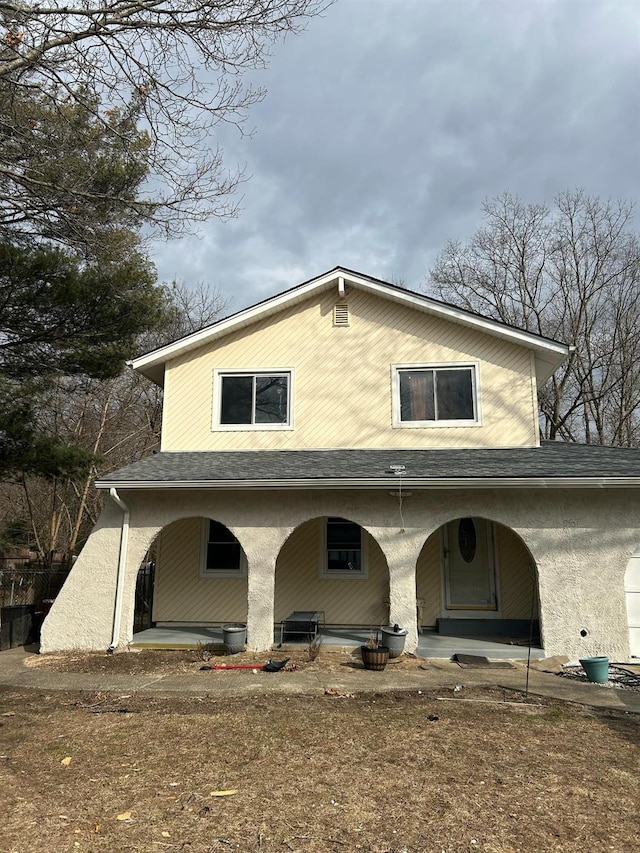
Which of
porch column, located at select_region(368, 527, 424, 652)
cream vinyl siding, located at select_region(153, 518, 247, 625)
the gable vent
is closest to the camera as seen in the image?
porch column, located at select_region(368, 527, 424, 652)

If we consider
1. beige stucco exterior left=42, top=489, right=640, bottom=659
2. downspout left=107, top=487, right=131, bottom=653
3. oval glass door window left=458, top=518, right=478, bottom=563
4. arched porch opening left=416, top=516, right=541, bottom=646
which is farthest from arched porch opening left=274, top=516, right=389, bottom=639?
downspout left=107, top=487, right=131, bottom=653

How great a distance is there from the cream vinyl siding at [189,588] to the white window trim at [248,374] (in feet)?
6.93

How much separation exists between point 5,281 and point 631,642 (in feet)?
41.0

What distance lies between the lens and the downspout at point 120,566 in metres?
10.0

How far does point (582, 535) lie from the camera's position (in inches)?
370

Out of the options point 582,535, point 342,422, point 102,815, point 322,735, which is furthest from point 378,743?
point 342,422

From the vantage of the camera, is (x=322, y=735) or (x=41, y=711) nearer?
(x=322, y=735)

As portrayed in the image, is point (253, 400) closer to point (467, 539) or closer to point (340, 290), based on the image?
point (340, 290)

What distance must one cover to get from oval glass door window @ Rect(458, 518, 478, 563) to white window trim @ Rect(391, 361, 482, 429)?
6.27 ft

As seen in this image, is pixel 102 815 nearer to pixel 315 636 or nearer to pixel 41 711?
pixel 41 711

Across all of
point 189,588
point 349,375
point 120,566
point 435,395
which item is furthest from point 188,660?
point 435,395

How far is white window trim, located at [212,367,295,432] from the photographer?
39.2 feet

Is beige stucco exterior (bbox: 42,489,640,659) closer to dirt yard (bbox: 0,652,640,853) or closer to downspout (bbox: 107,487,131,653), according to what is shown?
downspout (bbox: 107,487,131,653)

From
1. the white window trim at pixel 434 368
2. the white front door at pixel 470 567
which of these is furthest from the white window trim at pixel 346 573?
the white window trim at pixel 434 368
